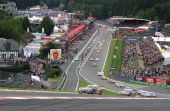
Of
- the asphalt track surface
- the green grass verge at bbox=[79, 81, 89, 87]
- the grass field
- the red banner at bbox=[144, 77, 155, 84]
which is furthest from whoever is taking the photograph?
the grass field

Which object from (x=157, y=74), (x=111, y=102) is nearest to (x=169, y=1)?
(x=157, y=74)

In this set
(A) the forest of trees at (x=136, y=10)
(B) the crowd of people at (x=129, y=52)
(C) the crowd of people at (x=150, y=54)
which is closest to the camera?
(C) the crowd of people at (x=150, y=54)

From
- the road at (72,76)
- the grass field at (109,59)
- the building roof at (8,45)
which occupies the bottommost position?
the grass field at (109,59)

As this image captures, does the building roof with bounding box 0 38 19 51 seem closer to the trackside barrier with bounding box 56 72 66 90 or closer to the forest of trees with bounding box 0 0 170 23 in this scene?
the trackside barrier with bounding box 56 72 66 90

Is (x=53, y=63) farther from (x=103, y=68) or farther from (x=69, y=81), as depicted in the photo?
(x=69, y=81)

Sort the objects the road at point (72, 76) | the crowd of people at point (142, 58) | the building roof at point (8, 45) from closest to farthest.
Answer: the road at point (72, 76), the crowd of people at point (142, 58), the building roof at point (8, 45)

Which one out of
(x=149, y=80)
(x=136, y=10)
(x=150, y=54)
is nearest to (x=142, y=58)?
(x=150, y=54)

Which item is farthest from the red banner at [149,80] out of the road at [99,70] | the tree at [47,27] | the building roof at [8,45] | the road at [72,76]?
the tree at [47,27]

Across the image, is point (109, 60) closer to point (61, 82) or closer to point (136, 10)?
point (61, 82)

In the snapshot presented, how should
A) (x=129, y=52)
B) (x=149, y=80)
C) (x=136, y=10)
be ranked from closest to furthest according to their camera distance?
1. (x=149, y=80)
2. (x=129, y=52)
3. (x=136, y=10)

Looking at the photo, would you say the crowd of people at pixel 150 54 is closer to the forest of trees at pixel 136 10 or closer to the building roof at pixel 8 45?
the building roof at pixel 8 45

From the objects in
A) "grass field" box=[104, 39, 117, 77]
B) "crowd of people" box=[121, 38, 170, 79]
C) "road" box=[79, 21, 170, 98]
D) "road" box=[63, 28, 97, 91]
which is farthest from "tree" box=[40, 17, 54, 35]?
"road" box=[63, 28, 97, 91]
